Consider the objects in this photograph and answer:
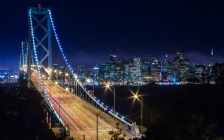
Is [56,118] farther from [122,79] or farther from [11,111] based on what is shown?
[122,79]

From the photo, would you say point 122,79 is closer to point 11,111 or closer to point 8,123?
point 11,111

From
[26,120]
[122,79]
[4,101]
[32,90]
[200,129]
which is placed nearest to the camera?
[200,129]

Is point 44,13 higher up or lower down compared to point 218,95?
higher up

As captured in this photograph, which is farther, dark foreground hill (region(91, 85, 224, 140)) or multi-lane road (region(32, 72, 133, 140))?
multi-lane road (region(32, 72, 133, 140))

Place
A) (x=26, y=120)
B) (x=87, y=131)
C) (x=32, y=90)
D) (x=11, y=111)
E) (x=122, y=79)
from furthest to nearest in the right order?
(x=122, y=79), (x=32, y=90), (x=11, y=111), (x=26, y=120), (x=87, y=131)

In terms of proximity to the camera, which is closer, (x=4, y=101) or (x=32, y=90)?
(x=4, y=101)

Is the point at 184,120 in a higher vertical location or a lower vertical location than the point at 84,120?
higher

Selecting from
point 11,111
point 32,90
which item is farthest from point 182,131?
point 32,90

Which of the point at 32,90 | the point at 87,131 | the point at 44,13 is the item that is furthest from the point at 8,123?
the point at 44,13

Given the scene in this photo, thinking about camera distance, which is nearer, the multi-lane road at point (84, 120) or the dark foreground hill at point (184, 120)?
the dark foreground hill at point (184, 120)

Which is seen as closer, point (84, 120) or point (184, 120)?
point (184, 120)
